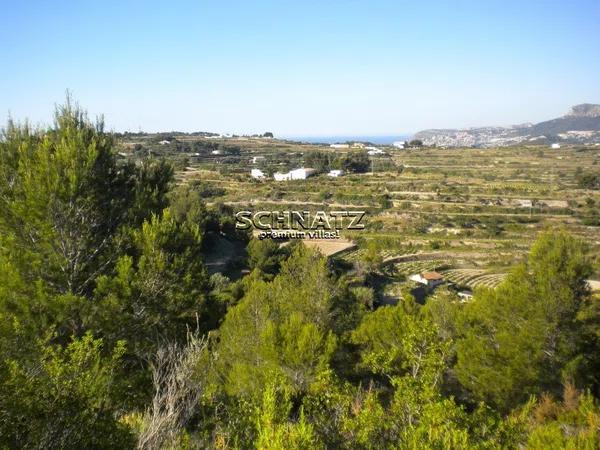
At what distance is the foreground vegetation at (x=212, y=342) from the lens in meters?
4.11

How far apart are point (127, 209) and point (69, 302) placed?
7.95ft

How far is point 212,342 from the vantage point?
9773 mm

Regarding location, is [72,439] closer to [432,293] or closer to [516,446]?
[516,446]

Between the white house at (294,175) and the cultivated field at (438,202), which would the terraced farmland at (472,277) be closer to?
the cultivated field at (438,202)

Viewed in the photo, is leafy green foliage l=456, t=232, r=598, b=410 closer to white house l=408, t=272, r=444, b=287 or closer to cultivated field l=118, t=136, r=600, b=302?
white house l=408, t=272, r=444, b=287

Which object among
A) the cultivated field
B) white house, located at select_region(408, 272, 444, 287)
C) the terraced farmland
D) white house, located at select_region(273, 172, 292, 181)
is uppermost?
white house, located at select_region(273, 172, 292, 181)

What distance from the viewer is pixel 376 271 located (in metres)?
32.3

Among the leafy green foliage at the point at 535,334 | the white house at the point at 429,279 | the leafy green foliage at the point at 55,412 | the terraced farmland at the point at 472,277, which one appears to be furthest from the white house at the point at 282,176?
the leafy green foliage at the point at 55,412

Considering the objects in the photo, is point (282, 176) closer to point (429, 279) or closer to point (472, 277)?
point (472, 277)

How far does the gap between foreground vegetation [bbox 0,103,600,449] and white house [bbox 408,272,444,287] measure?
1605 centimetres

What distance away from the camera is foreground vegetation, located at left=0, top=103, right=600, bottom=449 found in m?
4.11

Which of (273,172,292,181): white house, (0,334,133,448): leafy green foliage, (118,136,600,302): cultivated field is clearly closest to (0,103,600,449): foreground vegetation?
(0,334,133,448): leafy green foliage

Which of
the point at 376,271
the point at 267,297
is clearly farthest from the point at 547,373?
the point at 376,271

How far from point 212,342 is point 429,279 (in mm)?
22782
